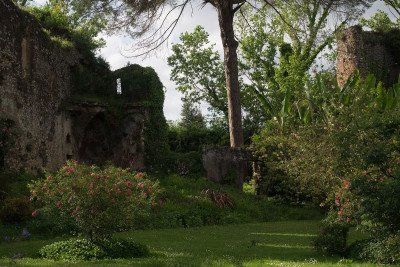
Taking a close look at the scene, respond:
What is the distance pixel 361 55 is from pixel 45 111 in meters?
18.0

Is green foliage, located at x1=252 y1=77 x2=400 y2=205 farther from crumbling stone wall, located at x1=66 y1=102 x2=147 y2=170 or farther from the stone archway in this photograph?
the stone archway

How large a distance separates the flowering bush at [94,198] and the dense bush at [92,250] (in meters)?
0.26

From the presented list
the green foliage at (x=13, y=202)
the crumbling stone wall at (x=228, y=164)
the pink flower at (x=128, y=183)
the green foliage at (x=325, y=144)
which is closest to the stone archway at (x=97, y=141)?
the crumbling stone wall at (x=228, y=164)

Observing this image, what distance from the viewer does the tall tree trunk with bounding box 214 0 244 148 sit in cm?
2708

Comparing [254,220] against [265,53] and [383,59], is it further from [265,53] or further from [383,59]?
[265,53]

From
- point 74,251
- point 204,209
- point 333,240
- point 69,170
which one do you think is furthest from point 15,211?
point 333,240

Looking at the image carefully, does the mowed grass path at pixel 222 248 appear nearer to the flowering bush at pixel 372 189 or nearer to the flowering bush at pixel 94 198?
the flowering bush at pixel 372 189

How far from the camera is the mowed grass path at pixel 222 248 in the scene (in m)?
9.73

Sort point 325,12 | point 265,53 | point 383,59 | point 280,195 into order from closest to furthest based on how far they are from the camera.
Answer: point 280,195 < point 325,12 < point 383,59 < point 265,53

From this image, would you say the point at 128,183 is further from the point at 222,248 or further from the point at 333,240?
the point at 333,240

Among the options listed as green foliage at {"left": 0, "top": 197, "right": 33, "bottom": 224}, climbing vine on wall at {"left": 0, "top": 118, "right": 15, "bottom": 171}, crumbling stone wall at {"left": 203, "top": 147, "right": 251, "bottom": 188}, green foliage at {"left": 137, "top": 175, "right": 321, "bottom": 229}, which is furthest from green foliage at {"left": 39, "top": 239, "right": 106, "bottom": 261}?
crumbling stone wall at {"left": 203, "top": 147, "right": 251, "bottom": 188}

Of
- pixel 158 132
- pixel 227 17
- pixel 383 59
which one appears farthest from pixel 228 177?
pixel 383 59

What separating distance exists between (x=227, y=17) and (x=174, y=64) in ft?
48.5

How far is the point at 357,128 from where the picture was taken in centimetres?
1181
